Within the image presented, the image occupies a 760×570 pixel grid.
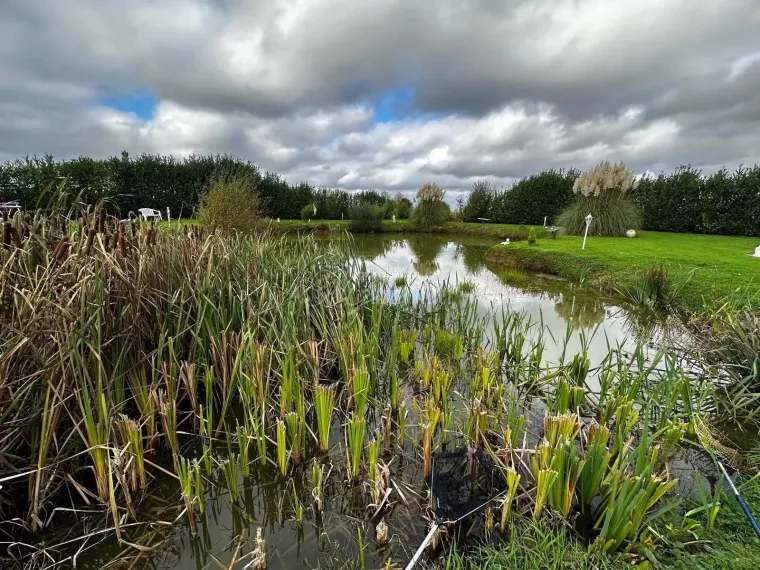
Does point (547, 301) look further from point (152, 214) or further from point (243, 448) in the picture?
point (152, 214)

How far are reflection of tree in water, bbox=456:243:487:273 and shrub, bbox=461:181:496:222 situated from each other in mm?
8749

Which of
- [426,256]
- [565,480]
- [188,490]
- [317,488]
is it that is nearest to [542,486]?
[565,480]

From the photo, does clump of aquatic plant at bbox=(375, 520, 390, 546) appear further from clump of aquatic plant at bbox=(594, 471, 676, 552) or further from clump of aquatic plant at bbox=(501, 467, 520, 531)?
clump of aquatic plant at bbox=(594, 471, 676, 552)

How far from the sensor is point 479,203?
26969 millimetres

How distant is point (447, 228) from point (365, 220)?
5.60 metres

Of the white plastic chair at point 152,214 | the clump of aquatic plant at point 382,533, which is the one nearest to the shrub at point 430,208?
the white plastic chair at point 152,214

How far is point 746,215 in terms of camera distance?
53.2 ft

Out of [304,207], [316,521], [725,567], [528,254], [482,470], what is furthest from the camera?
[304,207]

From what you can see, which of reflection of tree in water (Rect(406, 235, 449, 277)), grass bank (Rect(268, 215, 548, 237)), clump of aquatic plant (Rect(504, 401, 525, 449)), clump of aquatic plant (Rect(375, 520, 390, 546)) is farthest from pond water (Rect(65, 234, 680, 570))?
grass bank (Rect(268, 215, 548, 237))

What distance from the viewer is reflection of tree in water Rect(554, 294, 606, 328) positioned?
6.54 meters

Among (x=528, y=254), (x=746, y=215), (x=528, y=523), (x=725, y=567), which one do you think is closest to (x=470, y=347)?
(x=528, y=523)

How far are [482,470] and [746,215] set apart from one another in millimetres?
21529

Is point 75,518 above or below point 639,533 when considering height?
below

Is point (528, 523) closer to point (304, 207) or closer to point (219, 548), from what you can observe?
point (219, 548)
